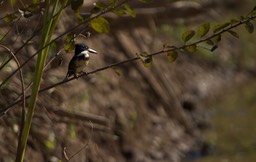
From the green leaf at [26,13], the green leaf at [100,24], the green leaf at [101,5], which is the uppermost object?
the green leaf at [101,5]

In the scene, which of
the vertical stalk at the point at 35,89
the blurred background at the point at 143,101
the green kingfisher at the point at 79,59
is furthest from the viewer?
the blurred background at the point at 143,101

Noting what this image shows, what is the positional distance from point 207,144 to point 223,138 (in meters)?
0.36

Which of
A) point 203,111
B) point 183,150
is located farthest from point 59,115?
point 203,111

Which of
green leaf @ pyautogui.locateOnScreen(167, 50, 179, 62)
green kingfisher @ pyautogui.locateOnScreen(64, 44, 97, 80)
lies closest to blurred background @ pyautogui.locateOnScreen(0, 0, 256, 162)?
green kingfisher @ pyautogui.locateOnScreen(64, 44, 97, 80)

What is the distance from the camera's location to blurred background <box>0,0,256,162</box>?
5.34m

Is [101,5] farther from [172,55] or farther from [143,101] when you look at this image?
[143,101]

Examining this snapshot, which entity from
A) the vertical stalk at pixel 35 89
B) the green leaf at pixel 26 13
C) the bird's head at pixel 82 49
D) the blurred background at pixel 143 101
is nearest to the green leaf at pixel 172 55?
the bird's head at pixel 82 49

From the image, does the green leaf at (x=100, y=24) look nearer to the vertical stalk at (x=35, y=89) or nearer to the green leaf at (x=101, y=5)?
the green leaf at (x=101, y=5)

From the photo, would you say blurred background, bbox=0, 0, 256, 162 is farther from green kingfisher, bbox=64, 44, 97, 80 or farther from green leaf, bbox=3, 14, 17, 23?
green leaf, bbox=3, 14, 17, 23

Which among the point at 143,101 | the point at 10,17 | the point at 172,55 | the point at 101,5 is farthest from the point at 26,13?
the point at 143,101

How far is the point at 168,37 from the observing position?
986 cm

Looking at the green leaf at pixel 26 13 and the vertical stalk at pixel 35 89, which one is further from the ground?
the green leaf at pixel 26 13

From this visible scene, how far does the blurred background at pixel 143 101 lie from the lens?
5.34 meters

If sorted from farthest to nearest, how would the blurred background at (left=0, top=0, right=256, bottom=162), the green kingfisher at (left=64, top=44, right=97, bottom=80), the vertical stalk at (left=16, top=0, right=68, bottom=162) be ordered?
1. the blurred background at (left=0, top=0, right=256, bottom=162)
2. the green kingfisher at (left=64, top=44, right=97, bottom=80)
3. the vertical stalk at (left=16, top=0, right=68, bottom=162)
